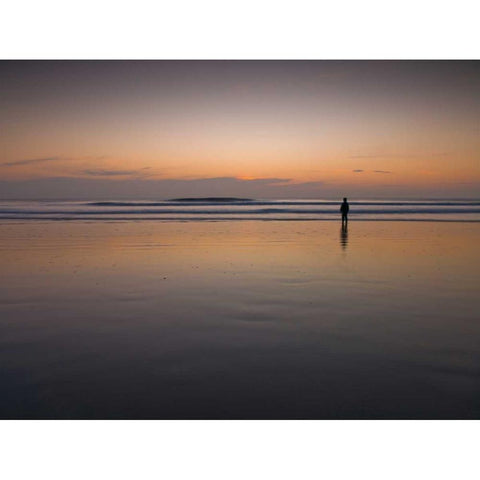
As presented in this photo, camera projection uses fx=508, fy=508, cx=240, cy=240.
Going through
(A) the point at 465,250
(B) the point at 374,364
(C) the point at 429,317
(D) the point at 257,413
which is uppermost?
(A) the point at 465,250

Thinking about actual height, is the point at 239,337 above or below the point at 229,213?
below

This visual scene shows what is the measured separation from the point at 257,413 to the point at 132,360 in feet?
5.37

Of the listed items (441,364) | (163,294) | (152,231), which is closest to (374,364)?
(441,364)

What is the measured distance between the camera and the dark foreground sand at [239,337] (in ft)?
14.3

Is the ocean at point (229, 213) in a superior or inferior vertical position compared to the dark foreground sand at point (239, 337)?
superior

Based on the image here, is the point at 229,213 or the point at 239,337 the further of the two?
the point at 229,213

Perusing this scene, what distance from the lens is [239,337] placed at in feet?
19.7

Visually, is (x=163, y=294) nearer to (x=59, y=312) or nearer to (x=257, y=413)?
(x=59, y=312)

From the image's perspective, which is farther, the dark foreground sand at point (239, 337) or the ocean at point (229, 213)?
the ocean at point (229, 213)

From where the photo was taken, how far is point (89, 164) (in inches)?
893

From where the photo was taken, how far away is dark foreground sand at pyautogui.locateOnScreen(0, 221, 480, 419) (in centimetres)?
436

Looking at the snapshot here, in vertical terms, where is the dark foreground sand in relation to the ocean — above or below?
below

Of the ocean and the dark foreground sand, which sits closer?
the dark foreground sand

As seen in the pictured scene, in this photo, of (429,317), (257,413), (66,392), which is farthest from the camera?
(429,317)
